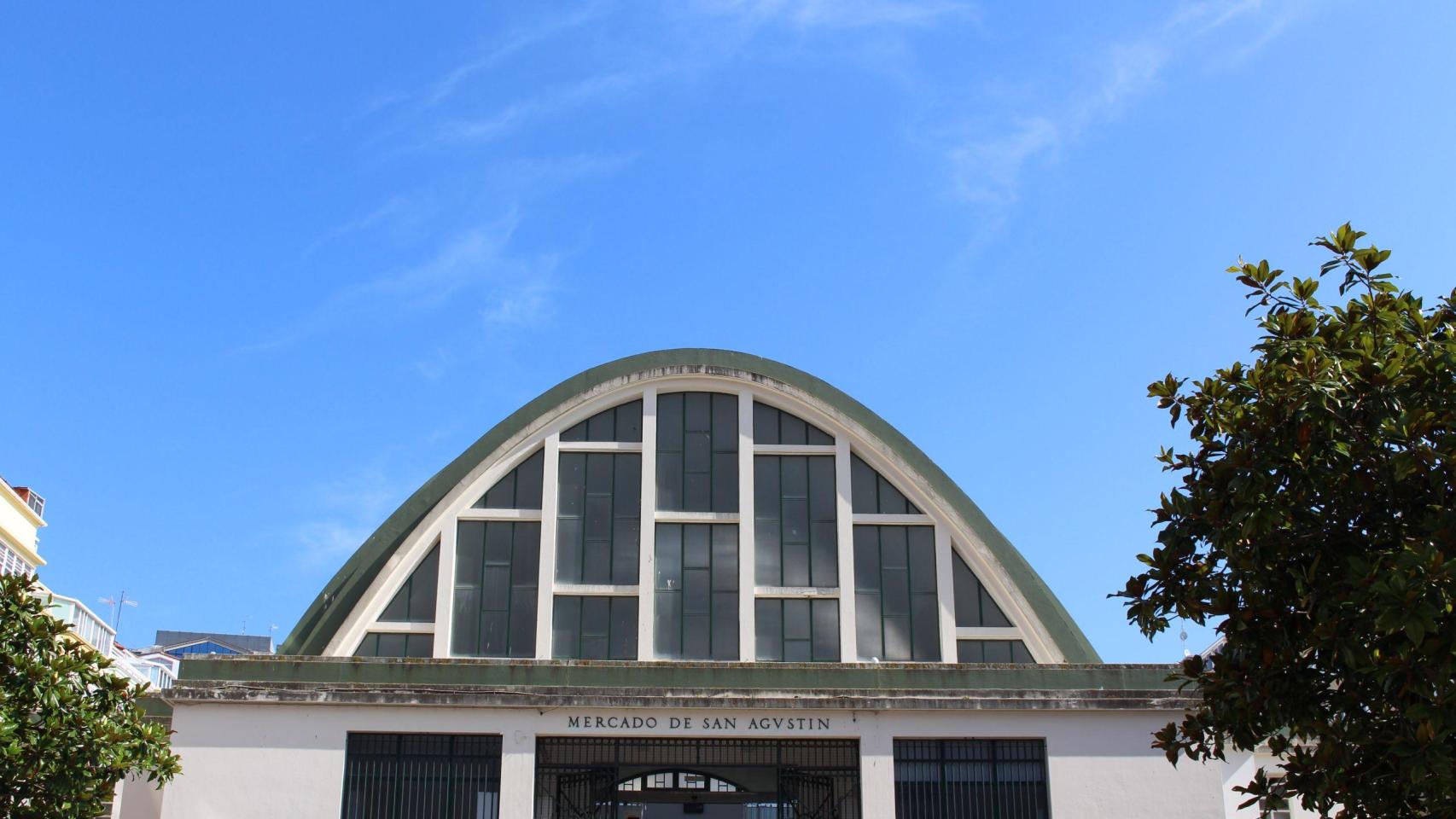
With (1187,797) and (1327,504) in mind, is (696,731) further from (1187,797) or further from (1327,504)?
(1327,504)

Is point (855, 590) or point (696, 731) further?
point (855, 590)

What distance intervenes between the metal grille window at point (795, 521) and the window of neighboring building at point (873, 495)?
45cm

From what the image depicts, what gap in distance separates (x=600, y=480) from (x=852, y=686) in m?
6.62

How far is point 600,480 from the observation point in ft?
91.0

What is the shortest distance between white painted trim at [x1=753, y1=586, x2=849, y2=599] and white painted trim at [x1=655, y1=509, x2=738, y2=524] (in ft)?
4.80

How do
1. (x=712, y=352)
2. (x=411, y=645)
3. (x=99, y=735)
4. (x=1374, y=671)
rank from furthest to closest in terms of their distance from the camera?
(x=712, y=352) < (x=411, y=645) < (x=99, y=735) < (x=1374, y=671)

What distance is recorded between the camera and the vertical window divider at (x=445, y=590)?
26391mm

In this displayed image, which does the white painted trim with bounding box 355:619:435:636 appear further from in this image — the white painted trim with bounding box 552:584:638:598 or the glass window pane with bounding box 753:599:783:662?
the glass window pane with bounding box 753:599:783:662

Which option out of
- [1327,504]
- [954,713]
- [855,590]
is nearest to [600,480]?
[855,590]

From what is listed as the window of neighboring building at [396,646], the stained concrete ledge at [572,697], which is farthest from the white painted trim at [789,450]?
the window of neighboring building at [396,646]

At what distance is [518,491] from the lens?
27594 millimetres

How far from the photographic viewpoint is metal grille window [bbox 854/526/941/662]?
26.8 meters

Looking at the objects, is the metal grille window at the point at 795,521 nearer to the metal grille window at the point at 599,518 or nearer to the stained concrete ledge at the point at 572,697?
the metal grille window at the point at 599,518

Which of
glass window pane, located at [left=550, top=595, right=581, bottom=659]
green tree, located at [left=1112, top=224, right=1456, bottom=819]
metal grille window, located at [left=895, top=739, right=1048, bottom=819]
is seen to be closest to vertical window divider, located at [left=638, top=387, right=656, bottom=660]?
glass window pane, located at [left=550, top=595, right=581, bottom=659]
